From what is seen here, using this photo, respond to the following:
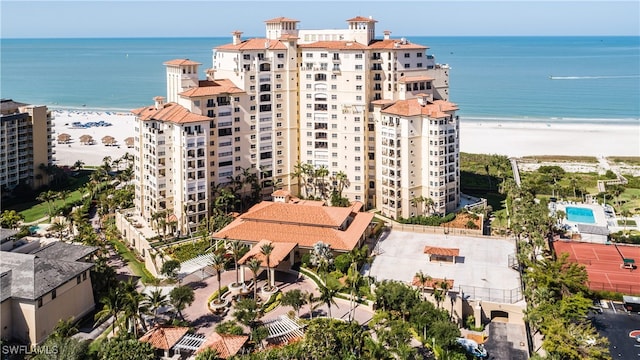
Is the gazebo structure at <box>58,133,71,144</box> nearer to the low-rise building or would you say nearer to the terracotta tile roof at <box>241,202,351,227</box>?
the terracotta tile roof at <box>241,202,351,227</box>

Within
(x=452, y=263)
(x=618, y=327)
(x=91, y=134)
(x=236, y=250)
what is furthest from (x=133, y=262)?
(x=91, y=134)

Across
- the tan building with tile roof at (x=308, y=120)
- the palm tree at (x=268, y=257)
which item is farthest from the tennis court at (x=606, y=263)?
Result: the palm tree at (x=268, y=257)

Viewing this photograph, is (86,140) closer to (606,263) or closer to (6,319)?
(6,319)

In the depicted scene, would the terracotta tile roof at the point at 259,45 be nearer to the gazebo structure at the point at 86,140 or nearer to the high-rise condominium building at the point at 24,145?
the high-rise condominium building at the point at 24,145

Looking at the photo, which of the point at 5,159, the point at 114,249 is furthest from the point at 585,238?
the point at 5,159

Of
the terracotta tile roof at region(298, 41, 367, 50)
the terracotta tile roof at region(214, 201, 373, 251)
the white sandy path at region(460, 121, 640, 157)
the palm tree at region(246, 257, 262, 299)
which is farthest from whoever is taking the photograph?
the white sandy path at region(460, 121, 640, 157)

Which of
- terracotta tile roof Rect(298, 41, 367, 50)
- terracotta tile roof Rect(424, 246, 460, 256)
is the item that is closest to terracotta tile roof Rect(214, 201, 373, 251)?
terracotta tile roof Rect(424, 246, 460, 256)

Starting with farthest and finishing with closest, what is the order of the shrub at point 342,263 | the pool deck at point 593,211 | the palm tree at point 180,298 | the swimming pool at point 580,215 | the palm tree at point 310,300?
the swimming pool at point 580,215 < the pool deck at point 593,211 < the shrub at point 342,263 < the palm tree at point 180,298 < the palm tree at point 310,300
